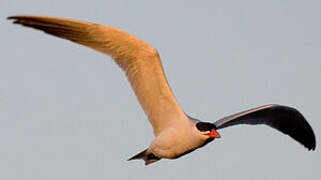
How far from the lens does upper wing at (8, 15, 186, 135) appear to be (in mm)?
11406

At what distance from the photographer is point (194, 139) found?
464 inches

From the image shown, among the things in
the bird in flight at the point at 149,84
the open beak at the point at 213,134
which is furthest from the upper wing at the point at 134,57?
the open beak at the point at 213,134

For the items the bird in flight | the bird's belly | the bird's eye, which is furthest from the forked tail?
the bird's eye

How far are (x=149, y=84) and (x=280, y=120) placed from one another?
286 cm

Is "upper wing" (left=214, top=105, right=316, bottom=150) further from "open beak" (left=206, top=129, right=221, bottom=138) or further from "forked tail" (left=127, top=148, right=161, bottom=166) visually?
"forked tail" (left=127, top=148, right=161, bottom=166)

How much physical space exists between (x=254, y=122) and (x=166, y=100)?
6.75ft

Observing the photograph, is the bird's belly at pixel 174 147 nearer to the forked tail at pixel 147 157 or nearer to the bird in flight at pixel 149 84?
the bird in flight at pixel 149 84

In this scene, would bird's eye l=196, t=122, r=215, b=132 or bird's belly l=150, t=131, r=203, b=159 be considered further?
bird's belly l=150, t=131, r=203, b=159

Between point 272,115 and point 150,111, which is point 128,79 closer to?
point 150,111

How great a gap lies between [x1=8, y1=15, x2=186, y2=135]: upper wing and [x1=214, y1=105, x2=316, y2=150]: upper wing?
845 mm

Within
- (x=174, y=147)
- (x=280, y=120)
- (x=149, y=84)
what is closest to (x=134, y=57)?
(x=149, y=84)

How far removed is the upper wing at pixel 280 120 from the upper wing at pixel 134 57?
0.85 metres

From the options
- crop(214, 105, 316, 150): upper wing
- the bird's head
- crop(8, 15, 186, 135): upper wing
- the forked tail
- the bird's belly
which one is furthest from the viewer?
crop(214, 105, 316, 150): upper wing

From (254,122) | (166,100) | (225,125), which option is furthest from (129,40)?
(254,122)
